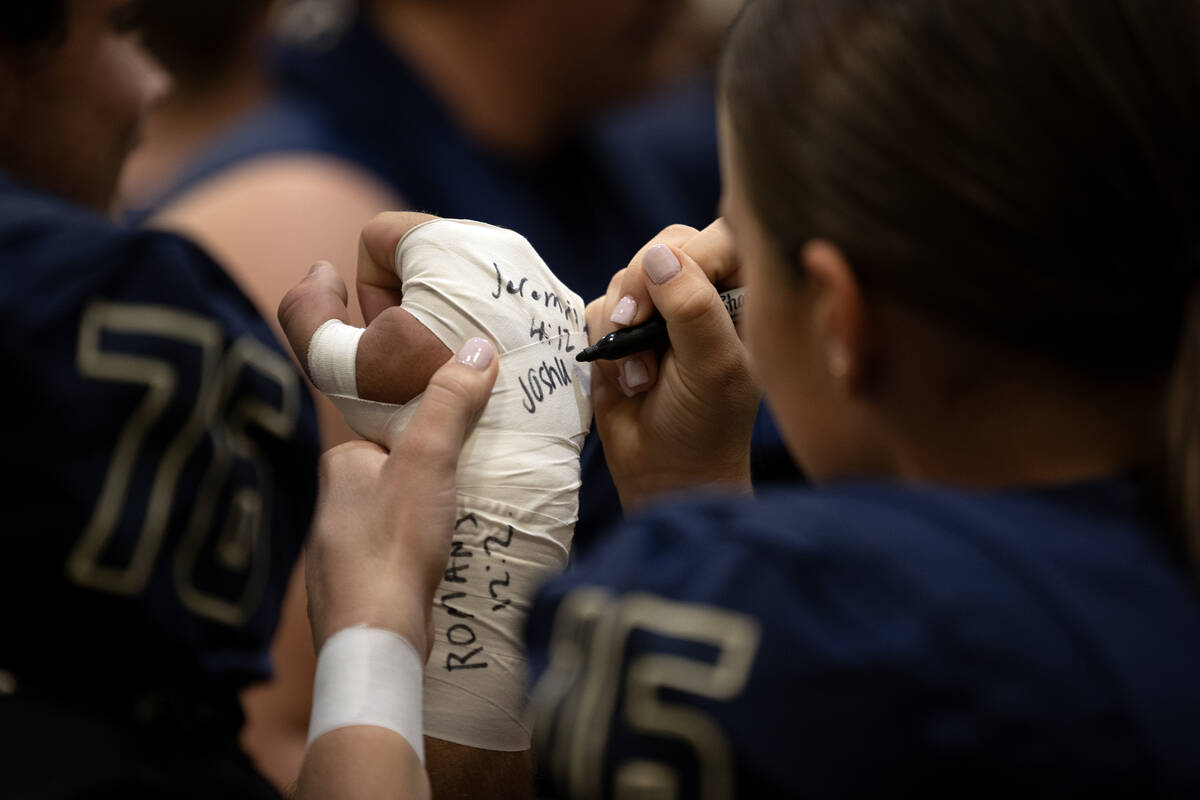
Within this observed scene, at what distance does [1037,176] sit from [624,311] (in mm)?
310

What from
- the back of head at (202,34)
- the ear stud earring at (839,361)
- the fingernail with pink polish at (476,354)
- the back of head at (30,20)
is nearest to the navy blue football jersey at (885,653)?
the ear stud earring at (839,361)

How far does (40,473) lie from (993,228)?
471mm

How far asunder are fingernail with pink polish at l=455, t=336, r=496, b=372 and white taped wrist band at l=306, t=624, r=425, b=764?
0.52 feet

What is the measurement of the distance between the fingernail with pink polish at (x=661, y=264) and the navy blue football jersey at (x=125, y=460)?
26 centimetres

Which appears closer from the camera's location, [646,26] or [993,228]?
[993,228]

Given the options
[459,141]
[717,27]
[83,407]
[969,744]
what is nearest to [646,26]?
[459,141]

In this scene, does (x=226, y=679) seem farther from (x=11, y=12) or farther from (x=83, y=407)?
(x=11, y=12)

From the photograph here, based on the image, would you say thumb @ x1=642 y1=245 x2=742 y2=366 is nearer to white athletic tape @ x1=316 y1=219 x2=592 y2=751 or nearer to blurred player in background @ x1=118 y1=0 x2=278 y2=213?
white athletic tape @ x1=316 y1=219 x2=592 y2=751

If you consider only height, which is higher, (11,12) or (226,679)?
(11,12)

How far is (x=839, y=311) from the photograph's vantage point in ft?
2.12

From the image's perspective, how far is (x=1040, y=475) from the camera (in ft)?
2.08

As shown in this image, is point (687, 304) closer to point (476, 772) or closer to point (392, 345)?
point (392, 345)

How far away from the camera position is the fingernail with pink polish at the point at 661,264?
0.83 m

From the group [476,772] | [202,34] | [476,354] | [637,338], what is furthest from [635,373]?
[202,34]
